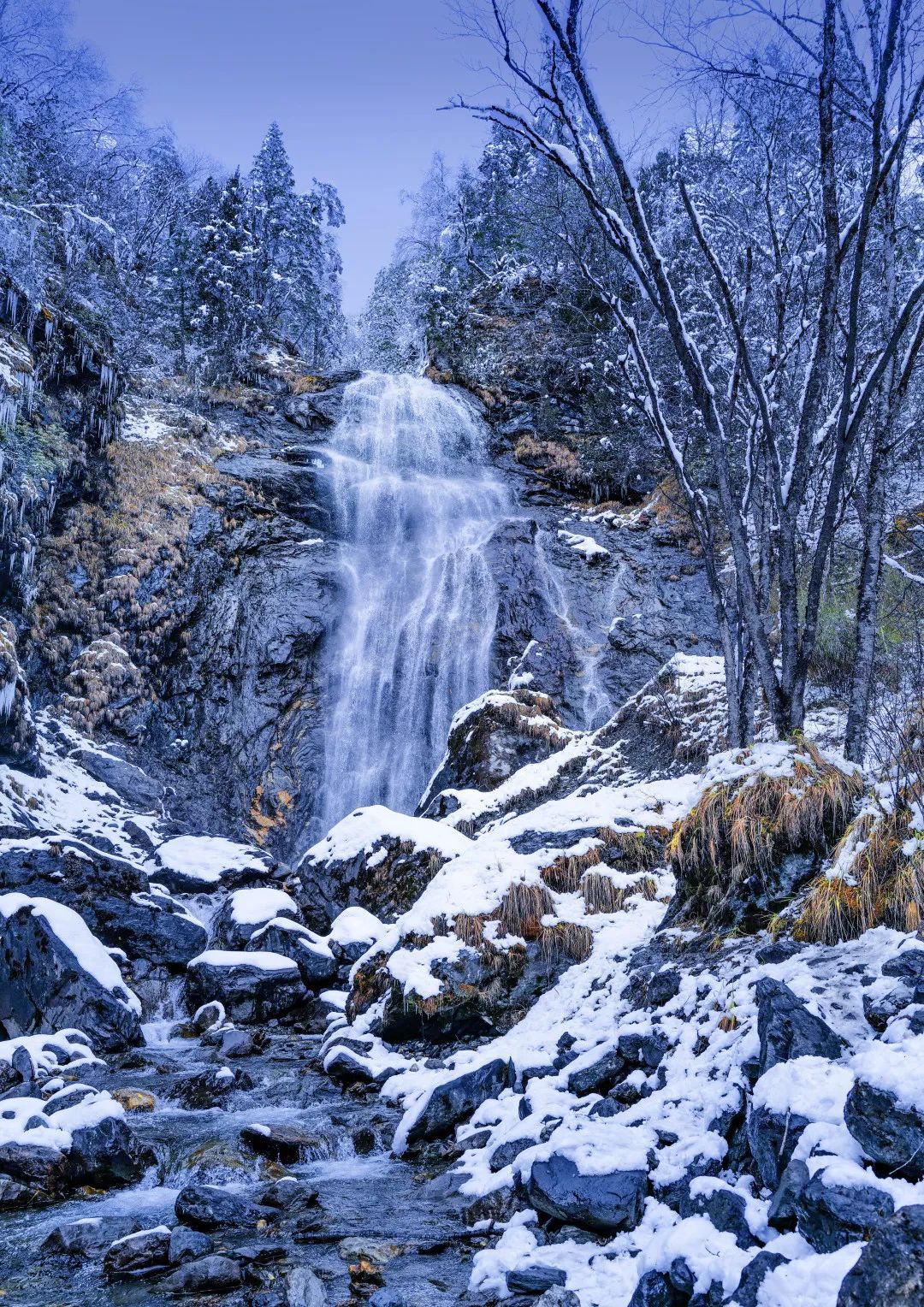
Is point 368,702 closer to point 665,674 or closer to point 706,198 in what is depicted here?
point 665,674

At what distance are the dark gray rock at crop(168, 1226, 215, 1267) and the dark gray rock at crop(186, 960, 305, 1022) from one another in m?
4.73

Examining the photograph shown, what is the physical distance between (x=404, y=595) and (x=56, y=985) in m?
12.1

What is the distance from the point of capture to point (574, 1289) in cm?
291

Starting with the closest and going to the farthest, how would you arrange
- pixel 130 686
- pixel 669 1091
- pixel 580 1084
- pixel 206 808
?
pixel 669 1091
pixel 580 1084
pixel 206 808
pixel 130 686

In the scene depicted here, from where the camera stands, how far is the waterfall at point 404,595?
16047 millimetres

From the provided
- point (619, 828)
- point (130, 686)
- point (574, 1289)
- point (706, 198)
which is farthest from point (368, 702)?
point (574, 1289)

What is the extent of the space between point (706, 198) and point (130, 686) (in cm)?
1407

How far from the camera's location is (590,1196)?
3.26 m

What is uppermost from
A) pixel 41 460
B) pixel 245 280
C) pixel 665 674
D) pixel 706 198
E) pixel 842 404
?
pixel 245 280

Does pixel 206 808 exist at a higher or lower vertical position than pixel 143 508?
lower

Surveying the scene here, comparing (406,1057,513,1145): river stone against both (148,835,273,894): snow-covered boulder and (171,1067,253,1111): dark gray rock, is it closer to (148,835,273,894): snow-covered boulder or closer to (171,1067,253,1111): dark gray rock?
(171,1067,253,1111): dark gray rock

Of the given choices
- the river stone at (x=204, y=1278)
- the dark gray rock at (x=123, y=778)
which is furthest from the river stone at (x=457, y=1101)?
the dark gray rock at (x=123, y=778)

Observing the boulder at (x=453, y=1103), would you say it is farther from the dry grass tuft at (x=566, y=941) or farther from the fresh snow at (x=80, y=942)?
the fresh snow at (x=80, y=942)

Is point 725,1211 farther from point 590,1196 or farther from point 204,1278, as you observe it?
point 204,1278
